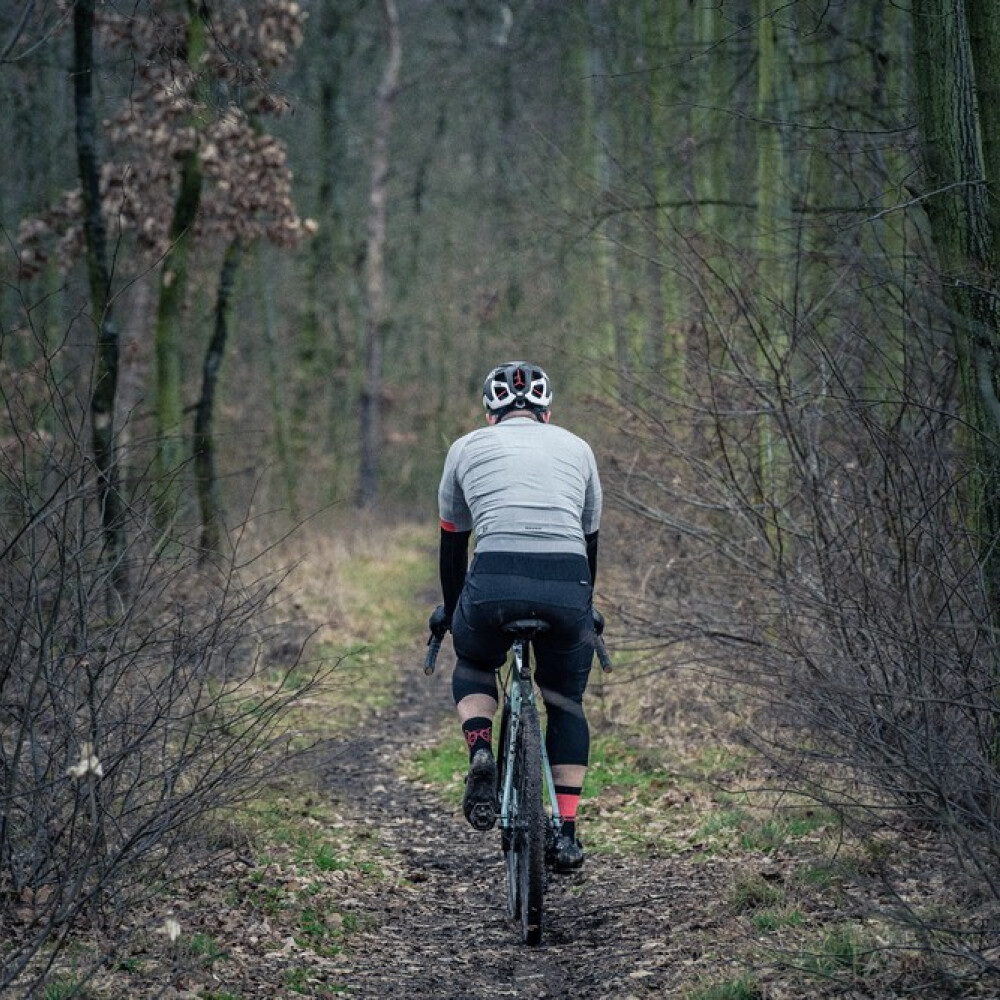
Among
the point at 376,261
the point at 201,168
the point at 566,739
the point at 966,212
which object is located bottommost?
the point at 566,739

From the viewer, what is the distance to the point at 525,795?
5543 mm

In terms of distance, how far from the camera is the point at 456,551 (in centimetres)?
611

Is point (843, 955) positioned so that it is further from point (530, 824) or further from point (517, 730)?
point (517, 730)

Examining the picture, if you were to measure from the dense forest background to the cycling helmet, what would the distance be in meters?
1.07

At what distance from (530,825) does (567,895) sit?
1.27m

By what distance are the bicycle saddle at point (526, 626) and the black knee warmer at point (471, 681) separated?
44 centimetres

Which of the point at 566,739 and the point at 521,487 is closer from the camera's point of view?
the point at 521,487

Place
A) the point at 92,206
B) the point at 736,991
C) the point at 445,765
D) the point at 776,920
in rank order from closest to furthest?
the point at 736,991 → the point at 776,920 → the point at 445,765 → the point at 92,206

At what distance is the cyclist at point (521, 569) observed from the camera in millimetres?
5547

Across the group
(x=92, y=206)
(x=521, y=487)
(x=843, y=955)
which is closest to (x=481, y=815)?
(x=521, y=487)

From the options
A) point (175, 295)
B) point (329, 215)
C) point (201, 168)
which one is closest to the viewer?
point (201, 168)

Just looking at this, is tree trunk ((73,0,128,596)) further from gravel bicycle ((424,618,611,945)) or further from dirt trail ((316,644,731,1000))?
gravel bicycle ((424,618,611,945))

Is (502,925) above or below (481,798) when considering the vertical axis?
below

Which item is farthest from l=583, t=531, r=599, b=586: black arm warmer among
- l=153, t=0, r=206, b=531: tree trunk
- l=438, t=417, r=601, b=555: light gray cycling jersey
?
l=153, t=0, r=206, b=531: tree trunk
